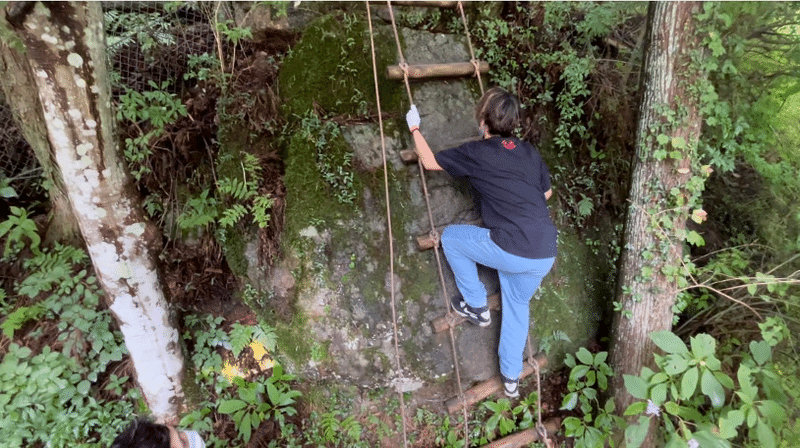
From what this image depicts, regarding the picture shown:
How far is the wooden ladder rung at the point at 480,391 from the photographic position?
150 inches

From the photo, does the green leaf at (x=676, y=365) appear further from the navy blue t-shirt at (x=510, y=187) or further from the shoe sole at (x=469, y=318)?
the shoe sole at (x=469, y=318)

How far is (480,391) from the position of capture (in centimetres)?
385

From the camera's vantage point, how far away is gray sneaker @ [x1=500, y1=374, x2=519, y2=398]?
12.6 ft

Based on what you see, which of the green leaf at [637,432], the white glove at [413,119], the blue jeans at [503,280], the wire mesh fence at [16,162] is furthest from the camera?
the wire mesh fence at [16,162]

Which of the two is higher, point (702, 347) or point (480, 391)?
point (702, 347)

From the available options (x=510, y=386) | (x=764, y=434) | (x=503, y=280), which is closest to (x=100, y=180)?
(x=503, y=280)

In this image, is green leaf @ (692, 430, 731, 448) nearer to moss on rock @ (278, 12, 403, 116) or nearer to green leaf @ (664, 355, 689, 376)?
green leaf @ (664, 355, 689, 376)

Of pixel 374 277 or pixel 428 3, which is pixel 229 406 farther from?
pixel 428 3

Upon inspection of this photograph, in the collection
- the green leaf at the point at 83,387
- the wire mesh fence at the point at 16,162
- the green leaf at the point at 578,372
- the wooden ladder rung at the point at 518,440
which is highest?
the wire mesh fence at the point at 16,162

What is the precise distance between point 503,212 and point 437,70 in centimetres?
150

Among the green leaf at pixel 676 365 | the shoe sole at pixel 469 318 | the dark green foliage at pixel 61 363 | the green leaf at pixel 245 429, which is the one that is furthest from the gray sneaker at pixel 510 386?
the dark green foliage at pixel 61 363

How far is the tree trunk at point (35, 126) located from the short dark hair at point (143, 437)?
7.48 ft

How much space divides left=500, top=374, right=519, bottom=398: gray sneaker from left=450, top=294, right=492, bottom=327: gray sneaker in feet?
1.74

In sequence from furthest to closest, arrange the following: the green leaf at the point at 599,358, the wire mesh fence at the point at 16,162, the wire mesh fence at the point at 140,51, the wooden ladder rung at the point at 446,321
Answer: the wire mesh fence at the point at 16,162 < the wire mesh fence at the point at 140,51 < the green leaf at the point at 599,358 < the wooden ladder rung at the point at 446,321
